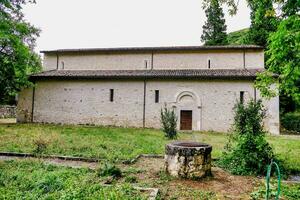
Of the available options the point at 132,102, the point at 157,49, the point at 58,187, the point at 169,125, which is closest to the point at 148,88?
the point at 132,102

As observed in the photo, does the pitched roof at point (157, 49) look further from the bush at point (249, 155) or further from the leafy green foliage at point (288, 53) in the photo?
the leafy green foliage at point (288, 53)

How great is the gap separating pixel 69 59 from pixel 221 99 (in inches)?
642

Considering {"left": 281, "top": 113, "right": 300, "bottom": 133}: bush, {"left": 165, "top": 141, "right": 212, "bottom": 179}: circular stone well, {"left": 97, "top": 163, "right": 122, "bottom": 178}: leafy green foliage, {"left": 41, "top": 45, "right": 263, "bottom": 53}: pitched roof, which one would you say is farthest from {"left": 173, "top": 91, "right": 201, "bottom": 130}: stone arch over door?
{"left": 97, "top": 163, "right": 122, "bottom": 178}: leafy green foliage

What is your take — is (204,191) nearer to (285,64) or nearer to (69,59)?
(285,64)

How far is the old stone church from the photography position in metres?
22.1

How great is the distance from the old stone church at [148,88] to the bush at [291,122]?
6.39 meters

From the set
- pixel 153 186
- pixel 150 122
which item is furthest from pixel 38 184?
pixel 150 122

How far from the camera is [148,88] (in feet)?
77.4

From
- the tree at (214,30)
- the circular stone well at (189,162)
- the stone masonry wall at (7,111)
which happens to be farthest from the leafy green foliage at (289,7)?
the stone masonry wall at (7,111)

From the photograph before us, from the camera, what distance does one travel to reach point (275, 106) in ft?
69.7

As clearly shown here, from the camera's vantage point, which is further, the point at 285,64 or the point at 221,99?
the point at 221,99

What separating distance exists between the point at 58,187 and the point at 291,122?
26581 millimetres

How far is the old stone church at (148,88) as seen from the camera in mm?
22141

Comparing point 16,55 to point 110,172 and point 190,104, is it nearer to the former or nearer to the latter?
point 190,104
